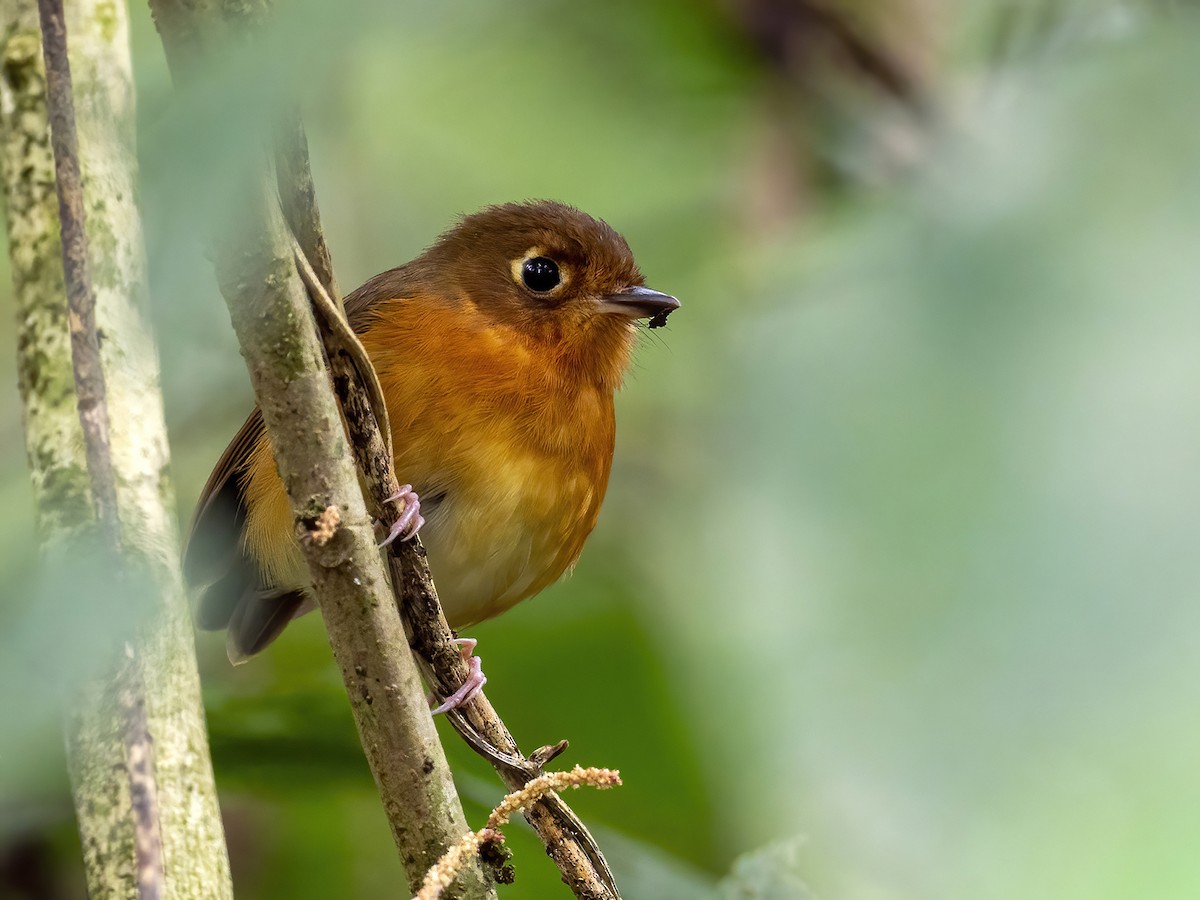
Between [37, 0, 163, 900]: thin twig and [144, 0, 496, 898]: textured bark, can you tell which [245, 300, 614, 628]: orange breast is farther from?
[37, 0, 163, 900]: thin twig

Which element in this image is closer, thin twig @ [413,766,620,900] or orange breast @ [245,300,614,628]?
thin twig @ [413,766,620,900]

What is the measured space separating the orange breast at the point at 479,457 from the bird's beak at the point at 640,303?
0.73ft

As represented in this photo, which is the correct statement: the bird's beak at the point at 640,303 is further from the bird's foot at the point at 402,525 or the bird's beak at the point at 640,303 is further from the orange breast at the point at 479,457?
the bird's foot at the point at 402,525

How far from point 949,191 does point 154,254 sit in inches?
40.1

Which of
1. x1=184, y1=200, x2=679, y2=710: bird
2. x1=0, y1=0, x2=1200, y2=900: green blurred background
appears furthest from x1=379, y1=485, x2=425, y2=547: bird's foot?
x1=184, y1=200, x2=679, y2=710: bird

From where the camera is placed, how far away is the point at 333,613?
66.1 inches

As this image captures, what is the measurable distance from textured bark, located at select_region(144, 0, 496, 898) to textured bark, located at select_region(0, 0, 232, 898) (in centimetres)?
18

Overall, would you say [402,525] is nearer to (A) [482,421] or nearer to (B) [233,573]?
(A) [482,421]

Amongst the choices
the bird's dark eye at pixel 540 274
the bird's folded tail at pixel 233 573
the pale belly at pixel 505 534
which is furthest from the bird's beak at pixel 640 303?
the bird's folded tail at pixel 233 573

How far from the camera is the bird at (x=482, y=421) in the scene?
300 cm

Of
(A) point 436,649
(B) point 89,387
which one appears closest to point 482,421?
(A) point 436,649

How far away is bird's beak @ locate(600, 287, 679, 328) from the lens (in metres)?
3.38

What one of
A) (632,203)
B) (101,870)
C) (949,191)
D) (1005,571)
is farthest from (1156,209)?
(632,203)

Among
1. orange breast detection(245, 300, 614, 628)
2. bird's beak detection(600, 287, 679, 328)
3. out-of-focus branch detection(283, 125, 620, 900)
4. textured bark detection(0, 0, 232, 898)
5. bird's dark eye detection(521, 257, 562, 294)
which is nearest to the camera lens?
textured bark detection(0, 0, 232, 898)
